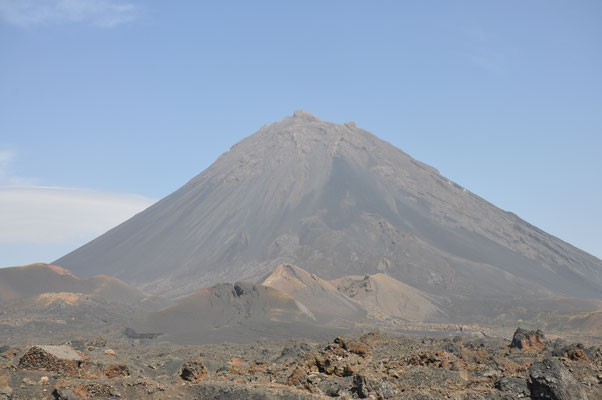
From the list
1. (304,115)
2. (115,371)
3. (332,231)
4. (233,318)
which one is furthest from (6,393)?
(304,115)

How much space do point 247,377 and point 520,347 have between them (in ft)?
56.2

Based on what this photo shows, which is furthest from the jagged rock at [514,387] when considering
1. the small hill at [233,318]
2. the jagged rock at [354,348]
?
the small hill at [233,318]

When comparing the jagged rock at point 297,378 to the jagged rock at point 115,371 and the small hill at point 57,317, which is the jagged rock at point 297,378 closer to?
the jagged rock at point 115,371

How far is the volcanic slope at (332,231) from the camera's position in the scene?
363 ft

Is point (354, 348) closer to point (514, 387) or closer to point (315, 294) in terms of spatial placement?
point (514, 387)

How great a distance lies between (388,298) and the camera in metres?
85.2

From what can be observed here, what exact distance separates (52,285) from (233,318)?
3355cm

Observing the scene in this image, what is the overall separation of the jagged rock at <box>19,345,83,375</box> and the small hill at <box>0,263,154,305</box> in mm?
64730

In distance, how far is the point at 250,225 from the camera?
130000mm

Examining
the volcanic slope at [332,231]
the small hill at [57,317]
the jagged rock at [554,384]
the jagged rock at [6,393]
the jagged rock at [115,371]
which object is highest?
the volcanic slope at [332,231]

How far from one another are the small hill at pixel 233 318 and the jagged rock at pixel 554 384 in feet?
132

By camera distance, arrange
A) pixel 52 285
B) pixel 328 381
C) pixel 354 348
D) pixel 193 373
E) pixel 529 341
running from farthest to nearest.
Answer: pixel 52 285, pixel 529 341, pixel 354 348, pixel 193 373, pixel 328 381

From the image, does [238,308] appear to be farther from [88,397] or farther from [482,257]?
[482,257]

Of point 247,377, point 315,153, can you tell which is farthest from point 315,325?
point 315,153
